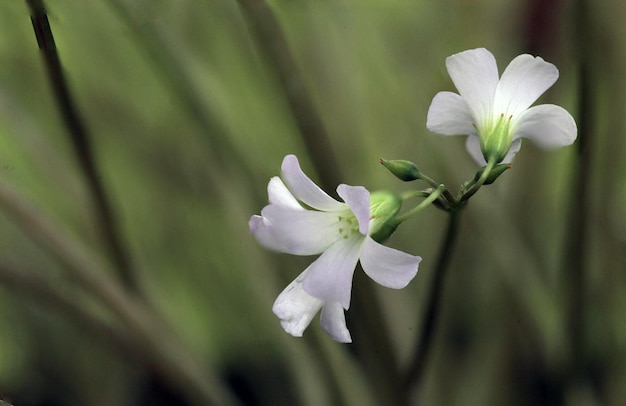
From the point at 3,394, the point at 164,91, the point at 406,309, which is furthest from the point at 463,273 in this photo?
the point at 3,394

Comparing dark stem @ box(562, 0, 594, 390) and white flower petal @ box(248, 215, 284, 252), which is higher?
white flower petal @ box(248, 215, 284, 252)

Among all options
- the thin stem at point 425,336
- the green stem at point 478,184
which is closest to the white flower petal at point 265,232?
the green stem at point 478,184

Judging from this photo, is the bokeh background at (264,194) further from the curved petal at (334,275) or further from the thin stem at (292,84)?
the curved petal at (334,275)

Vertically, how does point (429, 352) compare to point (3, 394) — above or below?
below

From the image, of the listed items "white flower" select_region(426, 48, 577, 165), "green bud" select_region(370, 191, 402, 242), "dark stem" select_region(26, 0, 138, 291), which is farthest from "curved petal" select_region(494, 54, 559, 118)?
"dark stem" select_region(26, 0, 138, 291)

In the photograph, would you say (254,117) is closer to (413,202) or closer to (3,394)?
(413,202)

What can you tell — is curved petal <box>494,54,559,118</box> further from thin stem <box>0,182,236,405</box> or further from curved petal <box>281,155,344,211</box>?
thin stem <box>0,182,236,405</box>

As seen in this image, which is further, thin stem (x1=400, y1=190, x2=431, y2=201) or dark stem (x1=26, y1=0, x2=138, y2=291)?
dark stem (x1=26, y1=0, x2=138, y2=291)
